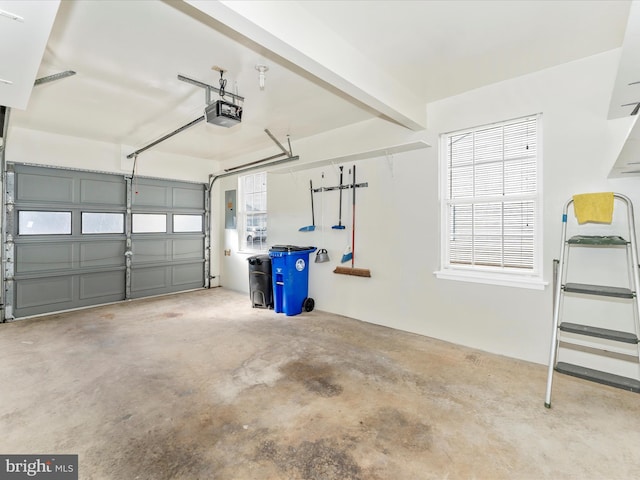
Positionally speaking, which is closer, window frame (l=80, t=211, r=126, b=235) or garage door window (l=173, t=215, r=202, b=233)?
window frame (l=80, t=211, r=126, b=235)

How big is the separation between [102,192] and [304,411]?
530 cm

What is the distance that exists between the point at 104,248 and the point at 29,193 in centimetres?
130

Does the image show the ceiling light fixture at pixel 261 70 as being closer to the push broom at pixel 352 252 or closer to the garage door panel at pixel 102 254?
the push broom at pixel 352 252

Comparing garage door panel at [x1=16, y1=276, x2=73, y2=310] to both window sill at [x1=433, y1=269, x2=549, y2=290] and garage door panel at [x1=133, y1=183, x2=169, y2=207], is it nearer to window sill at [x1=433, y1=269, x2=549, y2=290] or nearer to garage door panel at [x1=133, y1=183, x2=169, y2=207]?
garage door panel at [x1=133, y1=183, x2=169, y2=207]

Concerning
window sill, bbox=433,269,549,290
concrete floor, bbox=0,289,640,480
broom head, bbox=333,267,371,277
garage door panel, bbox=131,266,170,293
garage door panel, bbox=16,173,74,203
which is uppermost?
garage door panel, bbox=16,173,74,203

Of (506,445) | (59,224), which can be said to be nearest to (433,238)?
(506,445)

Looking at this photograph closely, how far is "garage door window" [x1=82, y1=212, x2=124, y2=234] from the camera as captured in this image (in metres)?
5.21

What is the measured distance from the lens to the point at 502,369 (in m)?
2.89

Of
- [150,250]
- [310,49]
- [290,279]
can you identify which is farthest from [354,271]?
[150,250]

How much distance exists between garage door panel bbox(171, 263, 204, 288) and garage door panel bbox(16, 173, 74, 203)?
2202 millimetres

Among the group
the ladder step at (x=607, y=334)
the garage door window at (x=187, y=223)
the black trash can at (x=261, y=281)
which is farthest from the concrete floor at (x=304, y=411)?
the garage door window at (x=187, y=223)

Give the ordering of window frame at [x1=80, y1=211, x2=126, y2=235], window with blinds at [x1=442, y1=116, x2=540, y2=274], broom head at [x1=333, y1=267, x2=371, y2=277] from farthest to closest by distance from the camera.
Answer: window frame at [x1=80, y1=211, x2=126, y2=235] < broom head at [x1=333, y1=267, x2=371, y2=277] < window with blinds at [x1=442, y1=116, x2=540, y2=274]

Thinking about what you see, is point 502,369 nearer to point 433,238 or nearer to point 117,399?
point 433,238

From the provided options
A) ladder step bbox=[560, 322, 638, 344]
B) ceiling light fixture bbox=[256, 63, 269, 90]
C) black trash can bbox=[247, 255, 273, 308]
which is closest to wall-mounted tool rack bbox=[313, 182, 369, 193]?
black trash can bbox=[247, 255, 273, 308]
